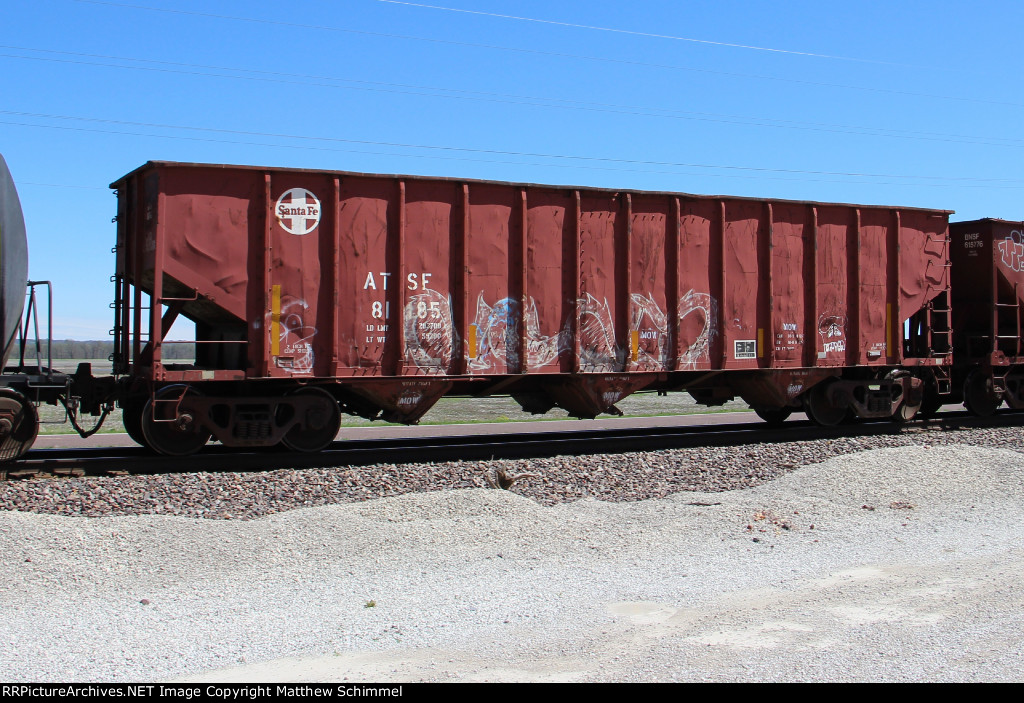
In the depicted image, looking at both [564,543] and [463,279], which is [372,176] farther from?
[564,543]

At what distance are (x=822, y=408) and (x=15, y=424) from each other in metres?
12.1

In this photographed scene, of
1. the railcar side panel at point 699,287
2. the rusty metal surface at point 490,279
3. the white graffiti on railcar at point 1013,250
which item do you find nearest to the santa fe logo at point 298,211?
the rusty metal surface at point 490,279

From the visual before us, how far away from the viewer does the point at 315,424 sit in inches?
420

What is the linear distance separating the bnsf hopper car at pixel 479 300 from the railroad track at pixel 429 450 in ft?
1.25

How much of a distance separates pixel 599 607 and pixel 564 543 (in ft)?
4.61

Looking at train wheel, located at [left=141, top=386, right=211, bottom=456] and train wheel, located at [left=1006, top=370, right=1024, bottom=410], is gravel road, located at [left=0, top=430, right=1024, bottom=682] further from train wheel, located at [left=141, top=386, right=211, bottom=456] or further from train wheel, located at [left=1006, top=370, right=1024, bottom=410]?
train wheel, located at [left=1006, top=370, right=1024, bottom=410]

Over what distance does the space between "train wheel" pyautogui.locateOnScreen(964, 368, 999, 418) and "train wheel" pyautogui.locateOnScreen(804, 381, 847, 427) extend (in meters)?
3.02

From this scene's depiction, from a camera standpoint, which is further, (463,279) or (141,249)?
(463,279)

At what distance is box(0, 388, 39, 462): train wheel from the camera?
9.21 m

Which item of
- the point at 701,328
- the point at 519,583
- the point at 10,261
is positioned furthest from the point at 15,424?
the point at 701,328

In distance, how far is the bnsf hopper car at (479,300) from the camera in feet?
33.5

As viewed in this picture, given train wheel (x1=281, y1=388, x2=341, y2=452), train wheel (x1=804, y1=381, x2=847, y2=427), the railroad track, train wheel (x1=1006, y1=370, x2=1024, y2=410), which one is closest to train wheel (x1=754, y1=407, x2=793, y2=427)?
the railroad track
